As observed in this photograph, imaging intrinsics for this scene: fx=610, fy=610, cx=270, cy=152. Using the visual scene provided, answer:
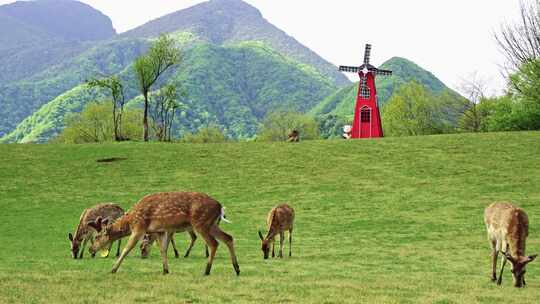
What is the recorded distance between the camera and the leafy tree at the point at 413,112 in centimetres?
10062

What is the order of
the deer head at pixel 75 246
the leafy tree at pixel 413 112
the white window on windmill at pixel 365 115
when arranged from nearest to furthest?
the deer head at pixel 75 246, the white window on windmill at pixel 365 115, the leafy tree at pixel 413 112

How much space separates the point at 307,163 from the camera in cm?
4409

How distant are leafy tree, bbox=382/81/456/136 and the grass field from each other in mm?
49925

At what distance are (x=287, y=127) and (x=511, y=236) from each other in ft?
404

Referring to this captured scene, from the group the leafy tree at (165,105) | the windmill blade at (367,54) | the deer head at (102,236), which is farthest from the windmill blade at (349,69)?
the deer head at (102,236)

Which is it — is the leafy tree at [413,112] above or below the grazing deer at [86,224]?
above

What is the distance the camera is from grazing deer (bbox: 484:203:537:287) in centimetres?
1314

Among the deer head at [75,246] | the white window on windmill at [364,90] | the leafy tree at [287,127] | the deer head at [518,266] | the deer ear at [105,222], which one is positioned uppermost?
the leafy tree at [287,127]

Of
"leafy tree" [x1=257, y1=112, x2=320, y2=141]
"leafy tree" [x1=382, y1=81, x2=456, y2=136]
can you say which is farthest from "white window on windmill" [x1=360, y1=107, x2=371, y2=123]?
"leafy tree" [x1=257, y1=112, x2=320, y2=141]

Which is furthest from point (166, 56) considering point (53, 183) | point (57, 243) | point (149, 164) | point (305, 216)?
Result: point (57, 243)

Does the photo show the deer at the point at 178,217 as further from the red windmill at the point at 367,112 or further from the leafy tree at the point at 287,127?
the leafy tree at the point at 287,127

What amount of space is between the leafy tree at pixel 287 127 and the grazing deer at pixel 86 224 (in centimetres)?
10978

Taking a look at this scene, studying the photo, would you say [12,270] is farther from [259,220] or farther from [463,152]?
[463,152]

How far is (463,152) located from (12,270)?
37251mm
